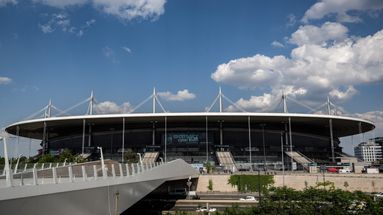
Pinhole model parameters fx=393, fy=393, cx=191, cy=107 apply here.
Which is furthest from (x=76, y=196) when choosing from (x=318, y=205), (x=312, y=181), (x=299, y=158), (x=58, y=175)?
(x=299, y=158)

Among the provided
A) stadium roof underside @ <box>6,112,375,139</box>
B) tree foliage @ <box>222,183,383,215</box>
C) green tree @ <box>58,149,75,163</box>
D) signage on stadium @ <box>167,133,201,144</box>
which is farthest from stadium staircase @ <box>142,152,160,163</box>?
tree foliage @ <box>222,183,383,215</box>

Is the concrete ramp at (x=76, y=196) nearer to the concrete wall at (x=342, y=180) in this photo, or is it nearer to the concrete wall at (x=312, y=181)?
the concrete wall at (x=312, y=181)

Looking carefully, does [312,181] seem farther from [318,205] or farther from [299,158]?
[299,158]

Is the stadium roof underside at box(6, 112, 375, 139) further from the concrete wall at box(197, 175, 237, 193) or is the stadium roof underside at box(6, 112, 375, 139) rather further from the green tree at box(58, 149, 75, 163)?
the concrete wall at box(197, 175, 237, 193)

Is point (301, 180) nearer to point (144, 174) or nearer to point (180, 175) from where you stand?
point (180, 175)

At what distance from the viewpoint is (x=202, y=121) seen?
89312mm

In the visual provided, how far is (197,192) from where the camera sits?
59969mm

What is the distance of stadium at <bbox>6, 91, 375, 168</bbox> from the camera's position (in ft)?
286

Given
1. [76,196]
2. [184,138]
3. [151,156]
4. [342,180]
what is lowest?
[342,180]

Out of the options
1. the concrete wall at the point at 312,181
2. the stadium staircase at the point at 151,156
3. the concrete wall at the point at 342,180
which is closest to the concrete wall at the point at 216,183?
the concrete wall at the point at 312,181

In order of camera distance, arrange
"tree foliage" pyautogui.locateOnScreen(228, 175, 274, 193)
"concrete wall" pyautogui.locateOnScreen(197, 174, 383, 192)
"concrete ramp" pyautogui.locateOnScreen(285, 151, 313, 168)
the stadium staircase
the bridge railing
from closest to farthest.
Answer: the bridge railing
"concrete wall" pyautogui.locateOnScreen(197, 174, 383, 192)
"tree foliage" pyautogui.locateOnScreen(228, 175, 274, 193)
"concrete ramp" pyautogui.locateOnScreen(285, 151, 313, 168)
the stadium staircase

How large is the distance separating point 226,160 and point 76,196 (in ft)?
240

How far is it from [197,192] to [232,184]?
18.5 feet

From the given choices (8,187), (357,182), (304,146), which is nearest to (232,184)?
(357,182)
